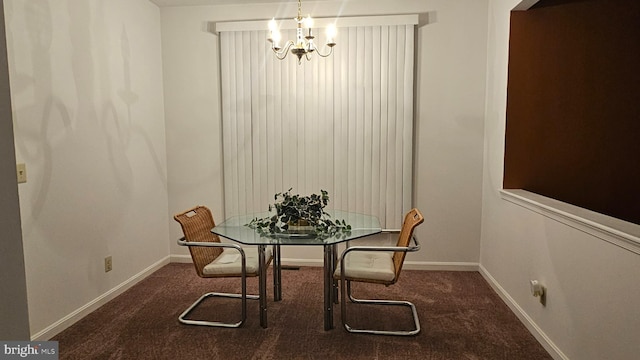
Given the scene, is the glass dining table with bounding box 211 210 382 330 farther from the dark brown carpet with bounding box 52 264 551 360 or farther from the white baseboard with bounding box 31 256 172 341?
the white baseboard with bounding box 31 256 172 341

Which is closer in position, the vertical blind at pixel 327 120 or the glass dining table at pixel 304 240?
the glass dining table at pixel 304 240

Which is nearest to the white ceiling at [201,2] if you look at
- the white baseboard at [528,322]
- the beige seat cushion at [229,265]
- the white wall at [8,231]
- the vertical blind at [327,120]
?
the vertical blind at [327,120]

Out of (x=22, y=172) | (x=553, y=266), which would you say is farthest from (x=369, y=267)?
(x=22, y=172)

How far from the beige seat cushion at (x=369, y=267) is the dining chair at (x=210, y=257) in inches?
24.6

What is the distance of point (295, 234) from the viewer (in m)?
2.69

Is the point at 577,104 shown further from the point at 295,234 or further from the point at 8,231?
the point at 8,231

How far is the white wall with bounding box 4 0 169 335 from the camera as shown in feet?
8.18

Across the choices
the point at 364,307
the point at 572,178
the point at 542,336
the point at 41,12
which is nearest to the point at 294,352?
the point at 364,307

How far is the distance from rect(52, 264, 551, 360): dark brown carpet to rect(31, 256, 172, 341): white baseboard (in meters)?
0.05

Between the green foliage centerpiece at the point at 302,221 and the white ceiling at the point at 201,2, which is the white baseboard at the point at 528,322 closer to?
the green foliage centerpiece at the point at 302,221

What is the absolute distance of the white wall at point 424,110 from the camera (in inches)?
151

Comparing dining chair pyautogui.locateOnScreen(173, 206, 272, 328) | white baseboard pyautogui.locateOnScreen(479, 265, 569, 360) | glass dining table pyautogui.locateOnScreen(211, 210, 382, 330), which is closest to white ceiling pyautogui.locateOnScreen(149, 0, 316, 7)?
dining chair pyautogui.locateOnScreen(173, 206, 272, 328)

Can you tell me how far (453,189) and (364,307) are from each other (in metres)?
1.55

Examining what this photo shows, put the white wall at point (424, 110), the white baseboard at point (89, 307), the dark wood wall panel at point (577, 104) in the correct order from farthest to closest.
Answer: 1. the white wall at point (424, 110)
2. the dark wood wall panel at point (577, 104)
3. the white baseboard at point (89, 307)
